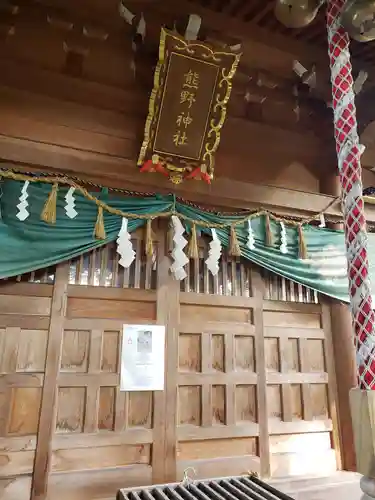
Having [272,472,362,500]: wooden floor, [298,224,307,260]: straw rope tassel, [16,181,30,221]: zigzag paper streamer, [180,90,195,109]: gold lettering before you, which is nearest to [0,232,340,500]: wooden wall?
[272,472,362,500]: wooden floor

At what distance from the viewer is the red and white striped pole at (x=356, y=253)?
143cm

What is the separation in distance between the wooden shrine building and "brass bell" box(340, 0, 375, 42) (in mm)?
1223

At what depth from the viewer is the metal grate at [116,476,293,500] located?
232cm

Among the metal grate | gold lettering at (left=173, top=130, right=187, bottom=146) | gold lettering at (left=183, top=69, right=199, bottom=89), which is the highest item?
gold lettering at (left=183, top=69, right=199, bottom=89)

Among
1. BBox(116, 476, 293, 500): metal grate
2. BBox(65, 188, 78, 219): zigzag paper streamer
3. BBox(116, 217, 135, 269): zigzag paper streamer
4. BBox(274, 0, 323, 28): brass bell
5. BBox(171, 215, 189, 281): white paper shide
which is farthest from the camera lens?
BBox(171, 215, 189, 281): white paper shide

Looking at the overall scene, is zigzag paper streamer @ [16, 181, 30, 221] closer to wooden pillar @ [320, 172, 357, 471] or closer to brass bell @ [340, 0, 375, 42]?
brass bell @ [340, 0, 375, 42]

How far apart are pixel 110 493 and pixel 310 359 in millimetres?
1876

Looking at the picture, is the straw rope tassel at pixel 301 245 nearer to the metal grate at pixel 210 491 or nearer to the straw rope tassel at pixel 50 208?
the metal grate at pixel 210 491

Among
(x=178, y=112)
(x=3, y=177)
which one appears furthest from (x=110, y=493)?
(x=178, y=112)

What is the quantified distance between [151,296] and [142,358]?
460mm

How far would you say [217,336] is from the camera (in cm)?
314

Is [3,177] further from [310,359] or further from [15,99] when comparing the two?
[310,359]

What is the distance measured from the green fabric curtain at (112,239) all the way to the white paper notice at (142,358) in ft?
2.34

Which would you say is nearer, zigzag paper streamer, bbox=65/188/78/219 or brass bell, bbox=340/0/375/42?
brass bell, bbox=340/0/375/42
